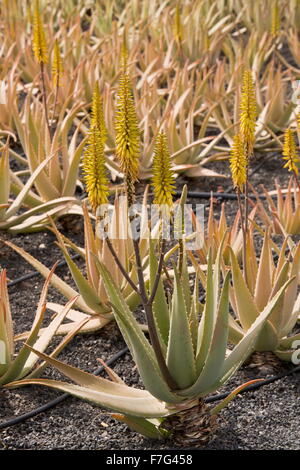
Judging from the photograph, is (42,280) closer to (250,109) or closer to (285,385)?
(285,385)

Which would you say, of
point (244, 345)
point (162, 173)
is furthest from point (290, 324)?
point (162, 173)

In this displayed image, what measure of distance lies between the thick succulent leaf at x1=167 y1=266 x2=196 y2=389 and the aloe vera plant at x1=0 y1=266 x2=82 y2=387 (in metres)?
0.43

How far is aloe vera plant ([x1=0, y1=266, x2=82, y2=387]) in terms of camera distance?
7.02 ft

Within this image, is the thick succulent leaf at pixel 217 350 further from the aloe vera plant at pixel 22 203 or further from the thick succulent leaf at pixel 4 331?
the aloe vera plant at pixel 22 203

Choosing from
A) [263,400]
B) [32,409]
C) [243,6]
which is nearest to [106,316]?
[32,409]

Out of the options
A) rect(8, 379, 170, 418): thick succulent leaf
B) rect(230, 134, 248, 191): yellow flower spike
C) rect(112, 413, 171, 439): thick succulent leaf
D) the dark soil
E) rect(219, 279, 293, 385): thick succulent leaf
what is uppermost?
rect(230, 134, 248, 191): yellow flower spike

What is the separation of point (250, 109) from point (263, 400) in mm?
799

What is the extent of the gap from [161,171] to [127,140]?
9 centimetres

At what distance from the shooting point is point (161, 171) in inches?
60.0

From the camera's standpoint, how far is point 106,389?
1927 millimetres

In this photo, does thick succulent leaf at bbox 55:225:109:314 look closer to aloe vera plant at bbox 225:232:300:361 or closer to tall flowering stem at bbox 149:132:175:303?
aloe vera plant at bbox 225:232:300:361

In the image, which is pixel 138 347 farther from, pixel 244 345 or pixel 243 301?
pixel 243 301

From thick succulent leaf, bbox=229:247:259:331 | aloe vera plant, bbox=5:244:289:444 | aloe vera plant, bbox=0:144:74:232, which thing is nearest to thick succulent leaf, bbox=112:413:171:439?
aloe vera plant, bbox=5:244:289:444

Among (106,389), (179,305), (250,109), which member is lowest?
(106,389)
